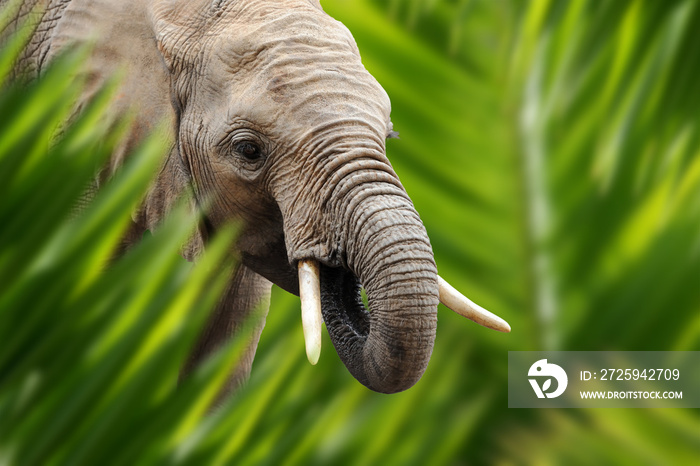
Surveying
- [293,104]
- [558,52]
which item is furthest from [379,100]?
[558,52]

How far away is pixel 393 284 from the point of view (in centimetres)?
138

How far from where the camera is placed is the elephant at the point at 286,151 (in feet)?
4.63

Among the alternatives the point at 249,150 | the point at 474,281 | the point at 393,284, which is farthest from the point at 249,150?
the point at 474,281

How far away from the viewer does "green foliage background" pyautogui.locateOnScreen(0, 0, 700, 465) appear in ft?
1.13

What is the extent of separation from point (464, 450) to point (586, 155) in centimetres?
15

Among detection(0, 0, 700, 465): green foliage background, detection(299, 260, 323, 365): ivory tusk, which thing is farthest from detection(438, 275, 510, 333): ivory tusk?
detection(0, 0, 700, 465): green foliage background

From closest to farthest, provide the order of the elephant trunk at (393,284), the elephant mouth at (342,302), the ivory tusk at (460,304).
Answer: the elephant trunk at (393,284), the ivory tusk at (460,304), the elephant mouth at (342,302)

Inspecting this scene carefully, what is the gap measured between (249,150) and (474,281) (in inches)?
48.6

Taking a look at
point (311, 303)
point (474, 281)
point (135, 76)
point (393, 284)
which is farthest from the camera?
point (135, 76)

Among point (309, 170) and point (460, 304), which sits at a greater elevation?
point (309, 170)

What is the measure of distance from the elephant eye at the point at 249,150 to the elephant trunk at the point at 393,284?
25 cm

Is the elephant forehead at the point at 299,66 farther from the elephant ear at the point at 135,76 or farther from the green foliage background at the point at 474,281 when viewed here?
the green foliage background at the point at 474,281

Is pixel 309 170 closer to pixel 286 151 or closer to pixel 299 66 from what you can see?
pixel 286 151

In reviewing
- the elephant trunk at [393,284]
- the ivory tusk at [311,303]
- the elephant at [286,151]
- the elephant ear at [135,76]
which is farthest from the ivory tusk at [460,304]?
the elephant ear at [135,76]
